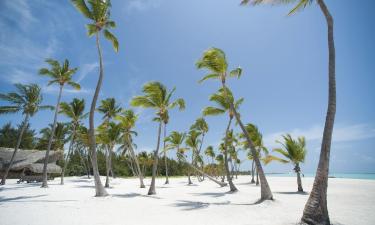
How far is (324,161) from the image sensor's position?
22.8 feet

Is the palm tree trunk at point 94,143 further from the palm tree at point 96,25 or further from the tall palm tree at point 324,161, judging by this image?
the tall palm tree at point 324,161

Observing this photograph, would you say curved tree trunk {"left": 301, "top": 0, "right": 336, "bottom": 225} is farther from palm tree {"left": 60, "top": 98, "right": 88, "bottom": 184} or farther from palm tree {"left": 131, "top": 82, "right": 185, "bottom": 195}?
palm tree {"left": 60, "top": 98, "right": 88, "bottom": 184}

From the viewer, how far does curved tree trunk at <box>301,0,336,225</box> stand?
6.54 metres

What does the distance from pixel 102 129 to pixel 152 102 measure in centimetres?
1145

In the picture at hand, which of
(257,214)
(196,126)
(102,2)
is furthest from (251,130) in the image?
(102,2)

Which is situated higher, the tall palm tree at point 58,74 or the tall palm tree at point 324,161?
the tall palm tree at point 58,74

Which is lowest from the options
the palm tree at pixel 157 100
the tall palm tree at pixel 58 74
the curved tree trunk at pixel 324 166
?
the curved tree trunk at pixel 324 166

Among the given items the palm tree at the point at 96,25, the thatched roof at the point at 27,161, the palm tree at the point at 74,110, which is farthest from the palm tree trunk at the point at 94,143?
the thatched roof at the point at 27,161

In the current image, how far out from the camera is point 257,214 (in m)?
8.40

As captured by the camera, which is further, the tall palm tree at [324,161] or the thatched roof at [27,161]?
the thatched roof at [27,161]

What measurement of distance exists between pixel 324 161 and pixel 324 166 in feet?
0.50

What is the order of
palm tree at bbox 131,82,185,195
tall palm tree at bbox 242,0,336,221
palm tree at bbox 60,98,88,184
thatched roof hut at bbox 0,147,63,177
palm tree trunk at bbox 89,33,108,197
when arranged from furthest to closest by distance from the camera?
thatched roof hut at bbox 0,147,63,177, palm tree at bbox 60,98,88,184, palm tree at bbox 131,82,185,195, palm tree trunk at bbox 89,33,108,197, tall palm tree at bbox 242,0,336,221

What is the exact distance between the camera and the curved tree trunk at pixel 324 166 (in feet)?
21.5

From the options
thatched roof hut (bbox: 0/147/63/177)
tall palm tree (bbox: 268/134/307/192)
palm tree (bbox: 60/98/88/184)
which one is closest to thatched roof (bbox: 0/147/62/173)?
thatched roof hut (bbox: 0/147/63/177)
